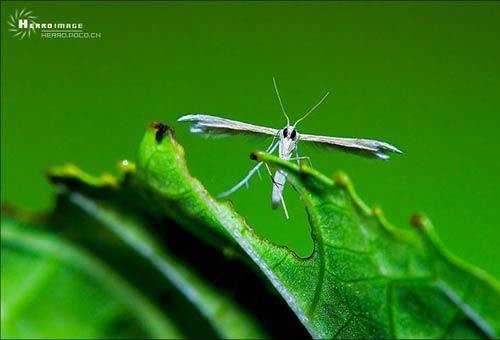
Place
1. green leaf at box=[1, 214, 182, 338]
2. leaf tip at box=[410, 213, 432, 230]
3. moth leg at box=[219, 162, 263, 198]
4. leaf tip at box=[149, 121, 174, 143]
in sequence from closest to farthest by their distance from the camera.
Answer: leaf tip at box=[410, 213, 432, 230] → leaf tip at box=[149, 121, 174, 143] → moth leg at box=[219, 162, 263, 198] → green leaf at box=[1, 214, 182, 338]

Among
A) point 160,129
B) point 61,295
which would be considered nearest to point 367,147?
point 160,129

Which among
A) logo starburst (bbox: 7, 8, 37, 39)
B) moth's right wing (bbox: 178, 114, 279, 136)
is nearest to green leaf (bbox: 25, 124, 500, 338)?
moth's right wing (bbox: 178, 114, 279, 136)

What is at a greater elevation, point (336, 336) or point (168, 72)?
point (168, 72)

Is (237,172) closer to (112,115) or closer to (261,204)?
(261,204)

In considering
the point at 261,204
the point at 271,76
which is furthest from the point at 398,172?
the point at 261,204

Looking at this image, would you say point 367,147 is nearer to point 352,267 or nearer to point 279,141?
point 279,141

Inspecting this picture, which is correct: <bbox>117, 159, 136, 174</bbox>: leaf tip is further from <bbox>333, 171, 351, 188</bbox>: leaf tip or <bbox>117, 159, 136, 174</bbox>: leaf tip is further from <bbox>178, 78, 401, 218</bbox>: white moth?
<bbox>333, 171, 351, 188</bbox>: leaf tip

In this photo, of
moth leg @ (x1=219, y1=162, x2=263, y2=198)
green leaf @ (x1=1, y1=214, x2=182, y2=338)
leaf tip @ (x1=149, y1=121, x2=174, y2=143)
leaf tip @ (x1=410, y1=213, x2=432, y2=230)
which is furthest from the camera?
green leaf @ (x1=1, y1=214, x2=182, y2=338)
